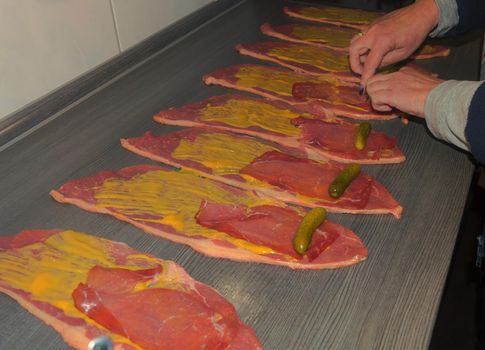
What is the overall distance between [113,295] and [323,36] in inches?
59.7

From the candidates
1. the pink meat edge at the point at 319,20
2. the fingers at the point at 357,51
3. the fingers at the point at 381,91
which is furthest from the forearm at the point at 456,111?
the pink meat edge at the point at 319,20

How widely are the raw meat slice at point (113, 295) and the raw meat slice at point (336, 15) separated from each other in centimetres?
157

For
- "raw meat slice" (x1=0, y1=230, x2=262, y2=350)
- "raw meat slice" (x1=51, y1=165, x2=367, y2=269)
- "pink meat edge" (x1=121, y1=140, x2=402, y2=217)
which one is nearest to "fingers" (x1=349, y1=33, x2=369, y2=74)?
"pink meat edge" (x1=121, y1=140, x2=402, y2=217)

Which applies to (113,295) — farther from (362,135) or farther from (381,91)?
(381,91)

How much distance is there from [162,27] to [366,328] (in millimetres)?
1546

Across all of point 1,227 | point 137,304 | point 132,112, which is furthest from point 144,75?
point 137,304

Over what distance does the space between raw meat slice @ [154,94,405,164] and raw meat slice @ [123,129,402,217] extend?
0.15 feet

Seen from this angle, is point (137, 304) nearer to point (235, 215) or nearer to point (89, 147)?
point (235, 215)

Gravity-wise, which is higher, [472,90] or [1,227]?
[472,90]

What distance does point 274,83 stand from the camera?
178 cm

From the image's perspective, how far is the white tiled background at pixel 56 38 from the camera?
147 cm

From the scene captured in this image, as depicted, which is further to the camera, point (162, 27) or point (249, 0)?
→ point (249, 0)

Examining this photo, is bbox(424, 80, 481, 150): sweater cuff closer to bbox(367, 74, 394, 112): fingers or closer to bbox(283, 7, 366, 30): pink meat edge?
bbox(367, 74, 394, 112): fingers

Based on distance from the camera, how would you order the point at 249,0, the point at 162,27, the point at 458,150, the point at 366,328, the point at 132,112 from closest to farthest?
the point at 366,328, the point at 458,150, the point at 132,112, the point at 162,27, the point at 249,0
